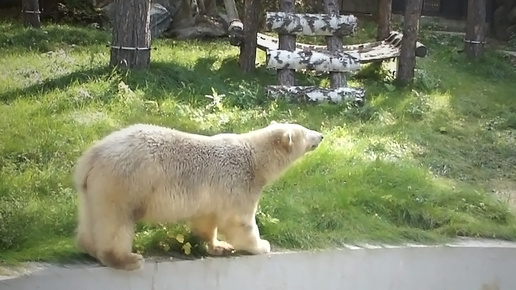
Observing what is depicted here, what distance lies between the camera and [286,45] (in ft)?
27.1

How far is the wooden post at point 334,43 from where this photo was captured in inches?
324

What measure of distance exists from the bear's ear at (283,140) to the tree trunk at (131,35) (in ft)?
11.1

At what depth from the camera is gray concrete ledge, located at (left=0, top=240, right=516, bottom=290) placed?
3.95 meters

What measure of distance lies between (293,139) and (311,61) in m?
3.72

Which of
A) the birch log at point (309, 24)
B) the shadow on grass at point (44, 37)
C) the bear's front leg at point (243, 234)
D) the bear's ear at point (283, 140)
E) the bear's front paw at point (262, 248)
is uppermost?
the birch log at point (309, 24)

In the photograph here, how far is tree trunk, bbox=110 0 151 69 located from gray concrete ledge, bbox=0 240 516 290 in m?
3.58

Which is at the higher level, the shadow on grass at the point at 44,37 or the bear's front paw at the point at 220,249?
the shadow on grass at the point at 44,37

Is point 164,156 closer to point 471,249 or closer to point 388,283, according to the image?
point 388,283

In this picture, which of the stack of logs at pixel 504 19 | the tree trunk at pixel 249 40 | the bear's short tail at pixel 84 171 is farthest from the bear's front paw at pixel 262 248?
the stack of logs at pixel 504 19

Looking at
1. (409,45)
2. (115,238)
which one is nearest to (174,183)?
(115,238)

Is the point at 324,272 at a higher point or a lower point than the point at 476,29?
lower

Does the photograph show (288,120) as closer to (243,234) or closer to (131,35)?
(131,35)

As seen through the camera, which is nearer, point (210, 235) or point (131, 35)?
point (210, 235)

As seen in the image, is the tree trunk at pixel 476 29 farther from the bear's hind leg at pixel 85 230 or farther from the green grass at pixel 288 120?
the bear's hind leg at pixel 85 230
